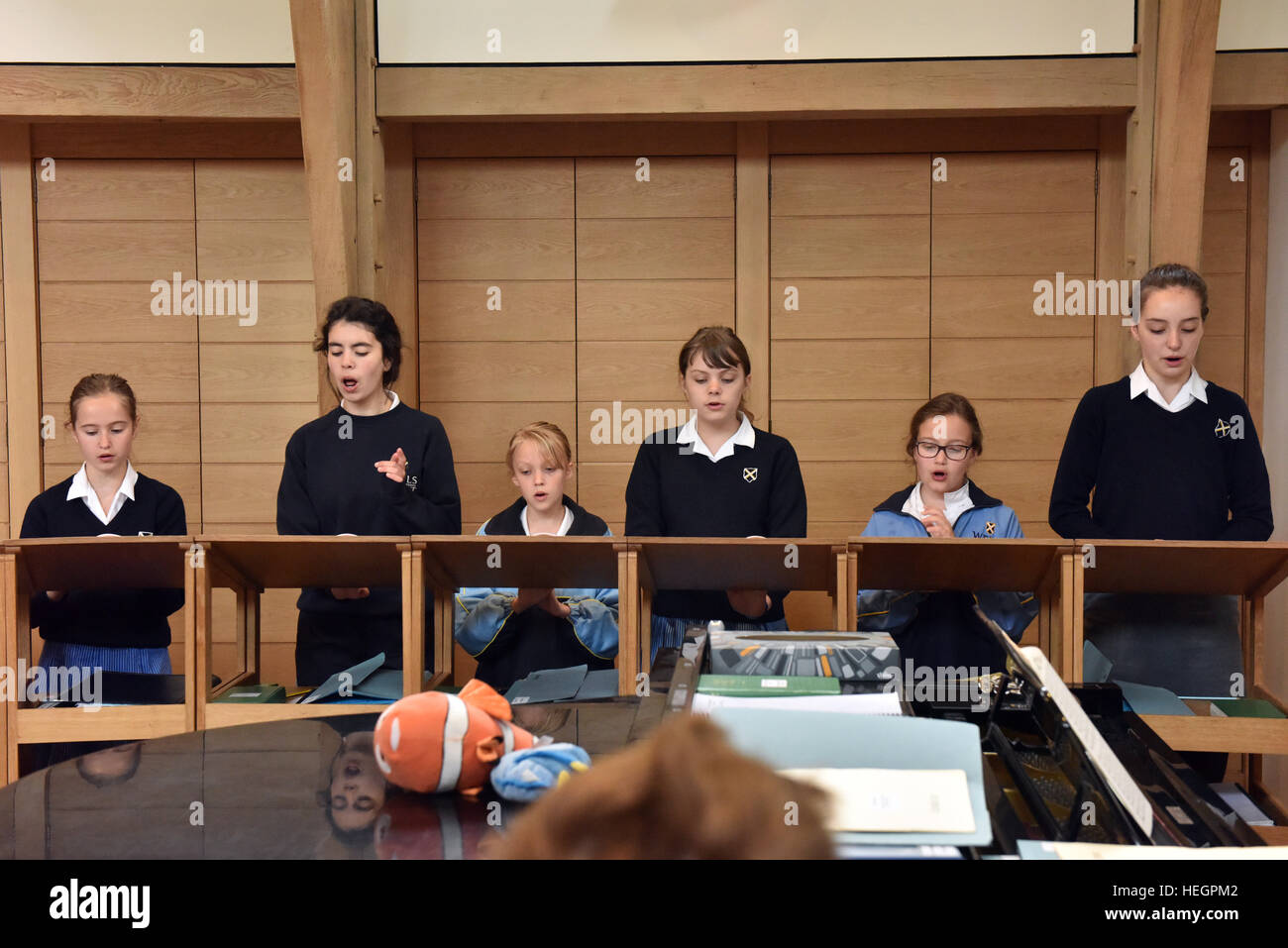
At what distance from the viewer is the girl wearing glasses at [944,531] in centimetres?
309

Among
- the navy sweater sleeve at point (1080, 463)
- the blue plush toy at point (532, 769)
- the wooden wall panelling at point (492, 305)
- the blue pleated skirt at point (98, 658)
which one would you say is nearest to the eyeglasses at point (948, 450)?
the navy sweater sleeve at point (1080, 463)

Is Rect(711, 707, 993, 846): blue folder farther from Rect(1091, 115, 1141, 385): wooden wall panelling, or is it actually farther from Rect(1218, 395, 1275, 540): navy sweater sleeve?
Rect(1091, 115, 1141, 385): wooden wall panelling

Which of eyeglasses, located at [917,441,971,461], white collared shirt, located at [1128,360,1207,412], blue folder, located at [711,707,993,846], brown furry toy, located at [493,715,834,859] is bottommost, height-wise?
blue folder, located at [711,707,993,846]

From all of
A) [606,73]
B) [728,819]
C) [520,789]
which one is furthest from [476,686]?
[606,73]

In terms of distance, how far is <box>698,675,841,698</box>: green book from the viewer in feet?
5.11

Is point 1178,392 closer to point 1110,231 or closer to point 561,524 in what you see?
point 1110,231

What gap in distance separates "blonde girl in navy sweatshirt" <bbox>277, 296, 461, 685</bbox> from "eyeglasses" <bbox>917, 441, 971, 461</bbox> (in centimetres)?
148

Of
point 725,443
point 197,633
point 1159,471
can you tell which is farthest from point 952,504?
point 197,633

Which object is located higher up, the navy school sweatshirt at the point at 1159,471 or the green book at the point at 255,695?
the navy school sweatshirt at the point at 1159,471

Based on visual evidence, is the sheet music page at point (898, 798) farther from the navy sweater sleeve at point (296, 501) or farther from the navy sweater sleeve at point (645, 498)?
the navy sweater sleeve at point (296, 501)

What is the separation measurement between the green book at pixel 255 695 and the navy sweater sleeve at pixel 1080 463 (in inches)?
92.4

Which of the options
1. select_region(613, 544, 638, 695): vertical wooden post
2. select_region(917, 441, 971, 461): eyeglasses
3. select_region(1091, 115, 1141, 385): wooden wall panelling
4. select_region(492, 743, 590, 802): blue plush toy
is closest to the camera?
select_region(492, 743, 590, 802): blue plush toy

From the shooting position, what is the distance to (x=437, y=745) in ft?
4.42

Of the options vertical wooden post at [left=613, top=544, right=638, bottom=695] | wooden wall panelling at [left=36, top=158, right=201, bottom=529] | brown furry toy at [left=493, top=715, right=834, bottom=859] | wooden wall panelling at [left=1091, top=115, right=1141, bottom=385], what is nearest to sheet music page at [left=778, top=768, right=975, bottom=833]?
brown furry toy at [left=493, top=715, right=834, bottom=859]
